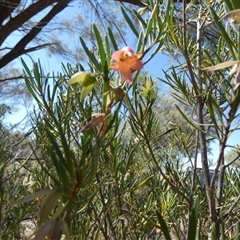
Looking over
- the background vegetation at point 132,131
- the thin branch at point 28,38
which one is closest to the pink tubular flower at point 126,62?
the background vegetation at point 132,131

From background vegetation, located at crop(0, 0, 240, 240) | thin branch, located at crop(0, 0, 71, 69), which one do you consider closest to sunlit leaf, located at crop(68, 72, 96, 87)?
background vegetation, located at crop(0, 0, 240, 240)

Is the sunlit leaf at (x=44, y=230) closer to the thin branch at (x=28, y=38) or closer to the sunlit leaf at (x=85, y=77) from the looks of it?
the sunlit leaf at (x=85, y=77)

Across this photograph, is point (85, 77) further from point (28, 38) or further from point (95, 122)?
point (28, 38)

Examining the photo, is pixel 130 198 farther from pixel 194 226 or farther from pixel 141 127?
pixel 194 226

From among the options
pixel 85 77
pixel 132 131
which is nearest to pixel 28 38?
pixel 132 131

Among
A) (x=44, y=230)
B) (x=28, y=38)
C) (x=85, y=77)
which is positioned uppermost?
(x=28, y=38)

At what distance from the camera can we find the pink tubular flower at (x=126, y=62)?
21cm

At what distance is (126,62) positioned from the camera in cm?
21

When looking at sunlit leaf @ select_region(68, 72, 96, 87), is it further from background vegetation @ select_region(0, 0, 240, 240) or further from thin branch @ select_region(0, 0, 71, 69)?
thin branch @ select_region(0, 0, 71, 69)

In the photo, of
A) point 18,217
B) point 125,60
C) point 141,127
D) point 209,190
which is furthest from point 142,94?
point 18,217

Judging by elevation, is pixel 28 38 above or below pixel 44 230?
above

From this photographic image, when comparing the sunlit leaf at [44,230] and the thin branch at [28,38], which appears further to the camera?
the thin branch at [28,38]

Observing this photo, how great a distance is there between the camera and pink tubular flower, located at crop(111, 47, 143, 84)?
210 millimetres

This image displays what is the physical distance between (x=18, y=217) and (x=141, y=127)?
1.24ft
